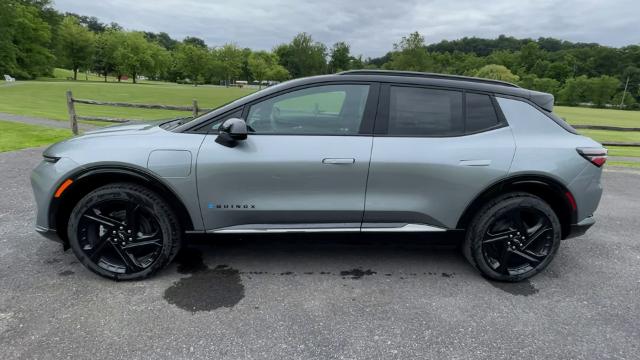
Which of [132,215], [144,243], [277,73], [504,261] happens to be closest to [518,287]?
[504,261]

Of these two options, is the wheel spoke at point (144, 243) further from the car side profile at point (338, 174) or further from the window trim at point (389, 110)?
the window trim at point (389, 110)

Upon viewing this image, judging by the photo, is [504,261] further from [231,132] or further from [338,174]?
[231,132]

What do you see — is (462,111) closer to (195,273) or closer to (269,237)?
(269,237)

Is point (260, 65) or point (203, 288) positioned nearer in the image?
point (203, 288)

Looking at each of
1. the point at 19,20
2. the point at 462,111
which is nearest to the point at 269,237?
the point at 462,111

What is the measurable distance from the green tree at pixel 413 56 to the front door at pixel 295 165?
56089 millimetres

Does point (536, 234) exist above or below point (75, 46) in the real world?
below

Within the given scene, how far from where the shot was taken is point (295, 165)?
2.75 meters

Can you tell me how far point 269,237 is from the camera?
2920 mm

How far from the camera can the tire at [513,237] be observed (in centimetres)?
299

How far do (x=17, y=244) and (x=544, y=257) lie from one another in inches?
185

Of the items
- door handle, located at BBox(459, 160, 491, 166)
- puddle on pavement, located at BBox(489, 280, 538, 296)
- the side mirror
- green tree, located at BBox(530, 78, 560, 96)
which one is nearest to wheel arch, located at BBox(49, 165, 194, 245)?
the side mirror

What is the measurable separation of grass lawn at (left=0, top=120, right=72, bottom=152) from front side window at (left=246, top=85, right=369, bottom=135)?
299 inches

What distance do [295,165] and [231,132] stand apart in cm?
51
